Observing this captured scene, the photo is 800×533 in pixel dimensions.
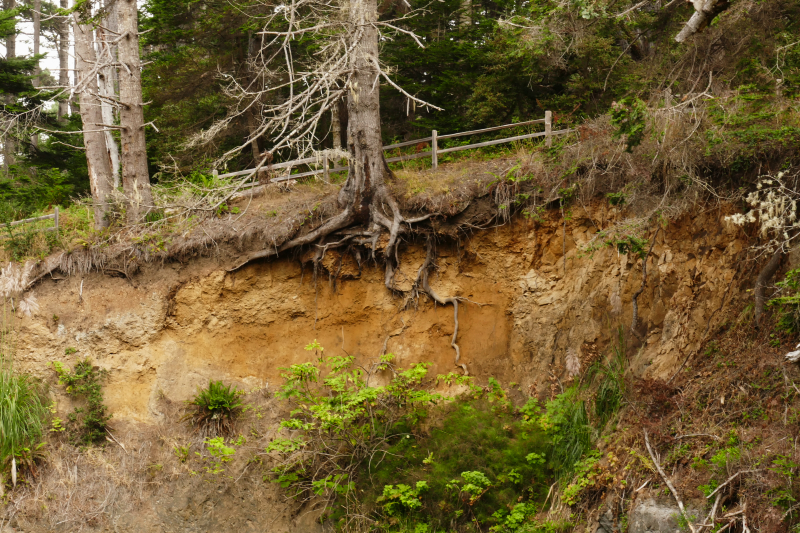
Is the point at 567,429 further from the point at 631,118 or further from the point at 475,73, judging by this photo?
the point at 475,73

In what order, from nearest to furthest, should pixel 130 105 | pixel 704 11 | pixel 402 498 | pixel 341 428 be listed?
pixel 704 11 < pixel 402 498 < pixel 341 428 < pixel 130 105

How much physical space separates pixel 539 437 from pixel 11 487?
8544 mm

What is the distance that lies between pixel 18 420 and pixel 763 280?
37.7 ft

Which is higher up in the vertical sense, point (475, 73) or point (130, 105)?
point (475, 73)

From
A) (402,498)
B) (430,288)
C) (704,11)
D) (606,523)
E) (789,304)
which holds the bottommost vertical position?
(402,498)

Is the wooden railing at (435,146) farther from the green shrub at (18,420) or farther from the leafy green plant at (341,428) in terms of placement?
the green shrub at (18,420)

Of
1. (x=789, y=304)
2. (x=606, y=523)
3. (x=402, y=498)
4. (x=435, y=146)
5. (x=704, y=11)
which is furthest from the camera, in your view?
(x=435, y=146)

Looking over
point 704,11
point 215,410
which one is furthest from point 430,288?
point 704,11

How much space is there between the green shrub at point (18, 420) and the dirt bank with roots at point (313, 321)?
0.55 m

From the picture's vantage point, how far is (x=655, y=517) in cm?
667

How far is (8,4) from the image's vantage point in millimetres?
32062

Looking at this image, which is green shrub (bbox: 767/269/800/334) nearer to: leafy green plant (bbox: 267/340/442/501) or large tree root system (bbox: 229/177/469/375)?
leafy green plant (bbox: 267/340/442/501)

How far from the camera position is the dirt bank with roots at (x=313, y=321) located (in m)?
9.88

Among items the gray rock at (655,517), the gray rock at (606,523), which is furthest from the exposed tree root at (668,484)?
the gray rock at (606,523)
